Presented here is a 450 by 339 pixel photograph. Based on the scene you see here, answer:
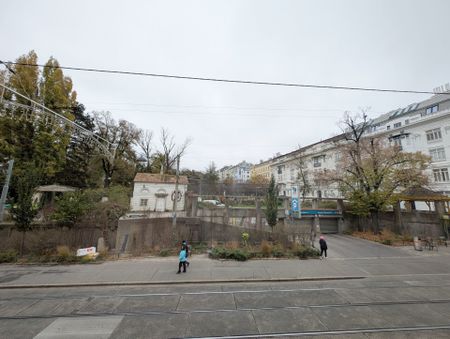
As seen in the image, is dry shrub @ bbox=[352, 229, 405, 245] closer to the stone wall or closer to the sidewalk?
the sidewalk

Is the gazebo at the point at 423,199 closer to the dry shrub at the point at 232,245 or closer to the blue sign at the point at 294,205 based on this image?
the blue sign at the point at 294,205

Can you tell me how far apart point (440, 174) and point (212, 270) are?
37.6 metres

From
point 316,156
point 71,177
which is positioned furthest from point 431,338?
point 316,156

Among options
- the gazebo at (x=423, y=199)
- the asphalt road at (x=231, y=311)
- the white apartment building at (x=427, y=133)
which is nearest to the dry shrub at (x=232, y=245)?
the asphalt road at (x=231, y=311)

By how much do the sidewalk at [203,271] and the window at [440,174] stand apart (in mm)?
23838

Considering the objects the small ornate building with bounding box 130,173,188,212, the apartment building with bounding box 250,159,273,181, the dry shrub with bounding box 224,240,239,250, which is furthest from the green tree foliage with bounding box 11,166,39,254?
the apartment building with bounding box 250,159,273,181

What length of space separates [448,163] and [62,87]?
49781mm

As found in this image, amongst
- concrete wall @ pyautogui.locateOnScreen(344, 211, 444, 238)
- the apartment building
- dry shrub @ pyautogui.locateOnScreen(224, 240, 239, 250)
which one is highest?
the apartment building

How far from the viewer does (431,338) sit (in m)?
4.67

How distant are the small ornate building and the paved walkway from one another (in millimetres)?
18572

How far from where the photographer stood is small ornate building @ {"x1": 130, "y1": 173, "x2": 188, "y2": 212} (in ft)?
94.9

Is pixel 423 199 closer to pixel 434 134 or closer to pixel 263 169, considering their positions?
pixel 434 134

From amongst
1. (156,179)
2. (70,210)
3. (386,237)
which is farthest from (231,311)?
(156,179)

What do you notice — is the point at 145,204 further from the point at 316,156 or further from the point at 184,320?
the point at 316,156
